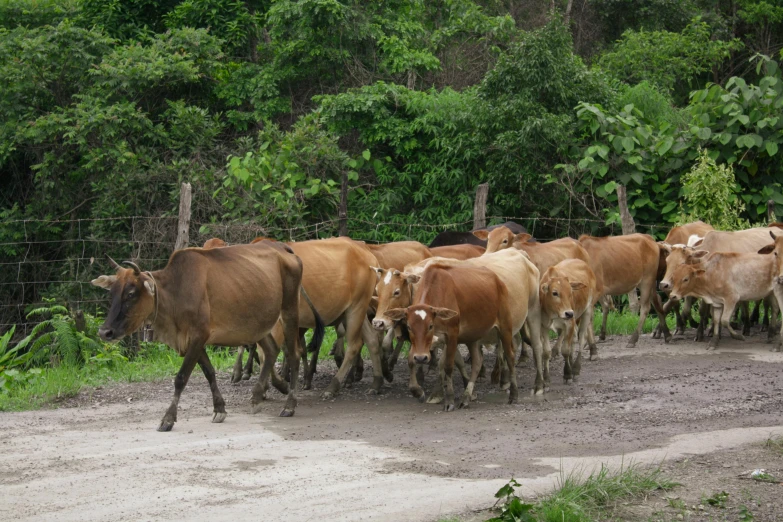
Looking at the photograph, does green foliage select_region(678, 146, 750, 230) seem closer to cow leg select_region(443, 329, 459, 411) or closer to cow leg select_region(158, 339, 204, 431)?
cow leg select_region(443, 329, 459, 411)

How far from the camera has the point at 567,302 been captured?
11.4m

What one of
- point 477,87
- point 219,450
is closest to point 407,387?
point 219,450

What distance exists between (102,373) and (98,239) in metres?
5.30

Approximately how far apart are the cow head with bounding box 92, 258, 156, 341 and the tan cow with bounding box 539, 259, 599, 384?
4453 millimetres

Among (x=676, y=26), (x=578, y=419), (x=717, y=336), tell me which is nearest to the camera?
(x=578, y=419)

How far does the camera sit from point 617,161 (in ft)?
60.2

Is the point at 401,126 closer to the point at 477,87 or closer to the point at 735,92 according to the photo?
the point at 477,87

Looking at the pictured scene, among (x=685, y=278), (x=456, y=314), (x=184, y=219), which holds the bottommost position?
(x=456, y=314)

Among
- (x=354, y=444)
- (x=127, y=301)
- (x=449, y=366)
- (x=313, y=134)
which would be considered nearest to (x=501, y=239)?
(x=449, y=366)

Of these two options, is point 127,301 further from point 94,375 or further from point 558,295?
point 558,295

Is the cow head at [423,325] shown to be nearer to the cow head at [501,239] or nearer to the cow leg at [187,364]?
the cow leg at [187,364]

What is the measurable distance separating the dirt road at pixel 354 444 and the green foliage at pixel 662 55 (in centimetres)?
1320

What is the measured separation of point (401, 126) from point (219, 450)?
12070 mm

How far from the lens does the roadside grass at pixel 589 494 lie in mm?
6434
